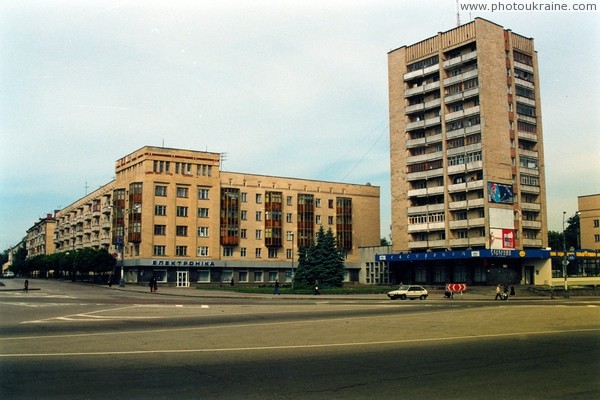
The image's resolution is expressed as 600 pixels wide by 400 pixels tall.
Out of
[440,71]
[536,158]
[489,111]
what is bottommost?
[536,158]

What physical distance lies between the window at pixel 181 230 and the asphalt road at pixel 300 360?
181ft

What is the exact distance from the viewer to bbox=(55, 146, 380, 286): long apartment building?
7588cm

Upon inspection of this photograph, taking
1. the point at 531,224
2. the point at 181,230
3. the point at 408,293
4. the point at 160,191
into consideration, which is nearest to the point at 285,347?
the point at 408,293

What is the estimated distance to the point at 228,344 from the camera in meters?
16.1

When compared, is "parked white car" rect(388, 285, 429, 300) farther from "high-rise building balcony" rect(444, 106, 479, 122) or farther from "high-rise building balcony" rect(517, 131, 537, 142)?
"high-rise building balcony" rect(517, 131, 537, 142)

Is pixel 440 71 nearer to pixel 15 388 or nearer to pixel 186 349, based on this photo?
pixel 186 349

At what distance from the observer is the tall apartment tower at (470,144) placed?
73.9 meters

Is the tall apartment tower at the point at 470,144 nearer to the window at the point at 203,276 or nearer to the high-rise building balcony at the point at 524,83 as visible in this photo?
the high-rise building balcony at the point at 524,83

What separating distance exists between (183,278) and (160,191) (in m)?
12.5

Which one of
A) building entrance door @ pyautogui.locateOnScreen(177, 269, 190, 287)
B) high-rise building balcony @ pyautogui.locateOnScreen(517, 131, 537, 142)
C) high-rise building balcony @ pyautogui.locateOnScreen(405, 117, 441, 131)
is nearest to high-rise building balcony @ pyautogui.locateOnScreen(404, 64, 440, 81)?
high-rise building balcony @ pyautogui.locateOnScreen(405, 117, 441, 131)

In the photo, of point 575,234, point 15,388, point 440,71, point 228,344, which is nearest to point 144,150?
point 440,71

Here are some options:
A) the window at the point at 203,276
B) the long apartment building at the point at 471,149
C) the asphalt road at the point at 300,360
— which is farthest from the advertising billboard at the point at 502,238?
the asphalt road at the point at 300,360

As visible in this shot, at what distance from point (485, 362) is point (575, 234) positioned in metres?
128

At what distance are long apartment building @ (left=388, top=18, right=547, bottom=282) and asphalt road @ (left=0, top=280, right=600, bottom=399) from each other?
53719 millimetres
